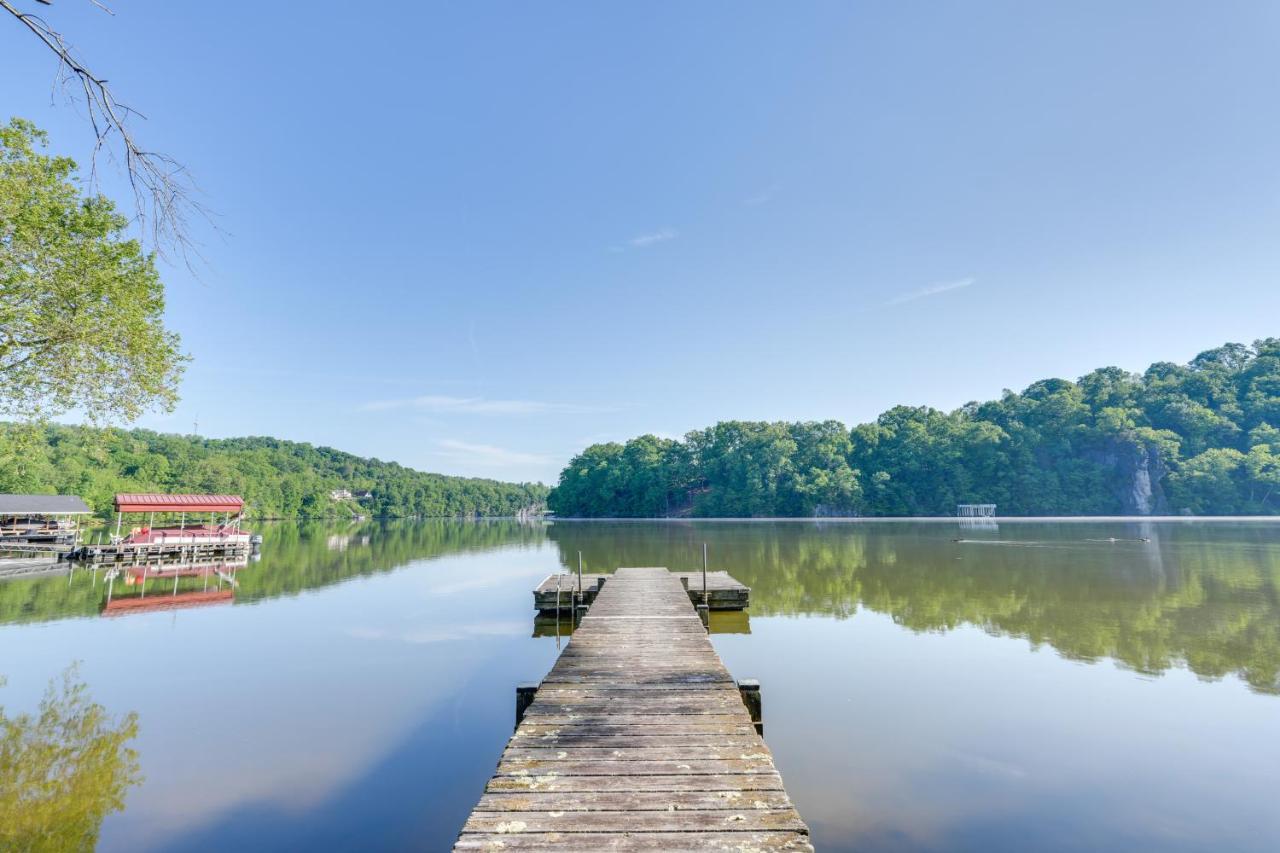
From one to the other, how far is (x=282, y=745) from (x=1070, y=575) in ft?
77.4

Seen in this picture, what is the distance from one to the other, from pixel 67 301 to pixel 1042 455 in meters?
87.0

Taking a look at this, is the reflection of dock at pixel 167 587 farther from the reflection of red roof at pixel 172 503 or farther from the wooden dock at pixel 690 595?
the wooden dock at pixel 690 595

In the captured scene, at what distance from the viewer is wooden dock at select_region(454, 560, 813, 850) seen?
3.36 metres

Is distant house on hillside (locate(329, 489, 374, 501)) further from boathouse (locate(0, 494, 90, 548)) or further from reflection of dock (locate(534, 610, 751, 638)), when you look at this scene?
reflection of dock (locate(534, 610, 751, 638))

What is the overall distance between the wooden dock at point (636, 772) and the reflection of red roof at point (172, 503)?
31.9 metres

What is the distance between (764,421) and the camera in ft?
279

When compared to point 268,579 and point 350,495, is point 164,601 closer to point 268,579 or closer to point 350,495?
point 268,579

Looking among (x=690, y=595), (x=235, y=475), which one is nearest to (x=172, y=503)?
(x=690, y=595)

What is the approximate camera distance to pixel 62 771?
6.73 metres

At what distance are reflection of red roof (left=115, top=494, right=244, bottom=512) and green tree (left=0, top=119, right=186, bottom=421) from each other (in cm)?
1869

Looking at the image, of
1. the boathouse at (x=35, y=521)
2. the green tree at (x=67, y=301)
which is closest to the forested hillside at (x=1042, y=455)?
the boathouse at (x=35, y=521)

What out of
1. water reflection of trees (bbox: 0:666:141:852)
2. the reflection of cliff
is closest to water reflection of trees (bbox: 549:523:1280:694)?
the reflection of cliff

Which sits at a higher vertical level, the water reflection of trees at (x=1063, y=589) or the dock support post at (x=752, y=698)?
the dock support post at (x=752, y=698)

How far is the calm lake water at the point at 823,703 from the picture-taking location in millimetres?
5594
